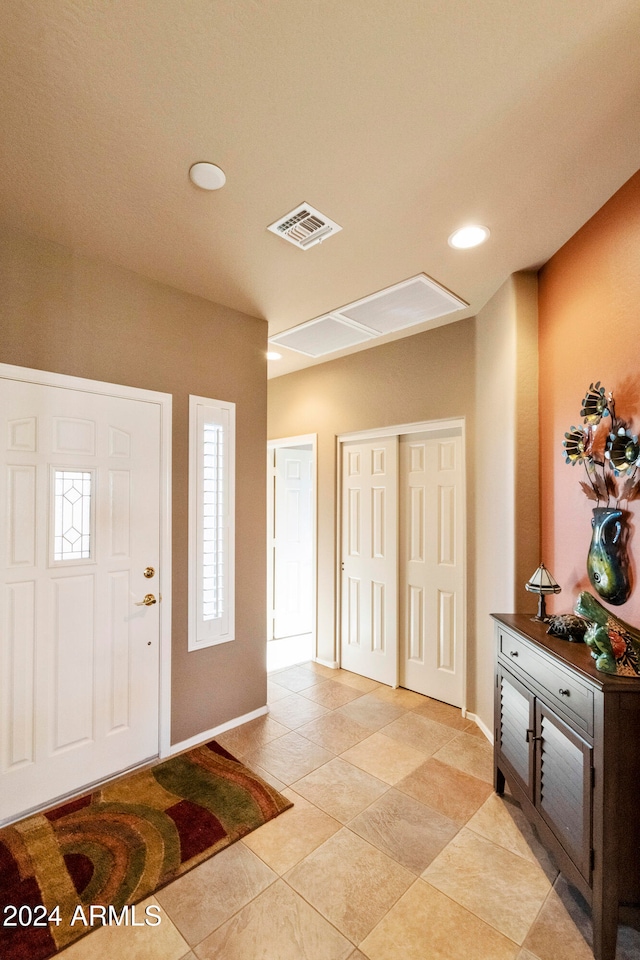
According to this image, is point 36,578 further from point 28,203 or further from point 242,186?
point 242,186

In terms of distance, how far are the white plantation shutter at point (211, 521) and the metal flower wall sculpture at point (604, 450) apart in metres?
2.00

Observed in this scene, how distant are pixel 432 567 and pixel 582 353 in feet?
6.25

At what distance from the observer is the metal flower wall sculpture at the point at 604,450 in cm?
176

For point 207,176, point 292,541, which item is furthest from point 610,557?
point 292,541

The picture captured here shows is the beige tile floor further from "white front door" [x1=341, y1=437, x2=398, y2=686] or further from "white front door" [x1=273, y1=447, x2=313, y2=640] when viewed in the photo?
"white front door" [x1=273, y1=447, x2=313, y2=640]

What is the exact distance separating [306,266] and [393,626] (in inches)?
109

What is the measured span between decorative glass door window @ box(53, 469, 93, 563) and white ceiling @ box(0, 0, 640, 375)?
1.19 m

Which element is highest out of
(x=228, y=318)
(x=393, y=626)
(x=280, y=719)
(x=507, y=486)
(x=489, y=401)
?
(x=228, y=318)

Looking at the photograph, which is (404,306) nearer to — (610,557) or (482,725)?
(610,557)

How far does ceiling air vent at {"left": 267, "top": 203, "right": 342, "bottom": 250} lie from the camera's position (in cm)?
204

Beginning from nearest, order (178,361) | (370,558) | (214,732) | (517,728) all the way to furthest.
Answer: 1. (517,728)
2. (178,361)
3. (214,732)
4. (370,558)

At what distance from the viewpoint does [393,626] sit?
3.69m

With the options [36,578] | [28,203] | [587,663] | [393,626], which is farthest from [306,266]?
[393,626]

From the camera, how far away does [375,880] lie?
1.77 meters
